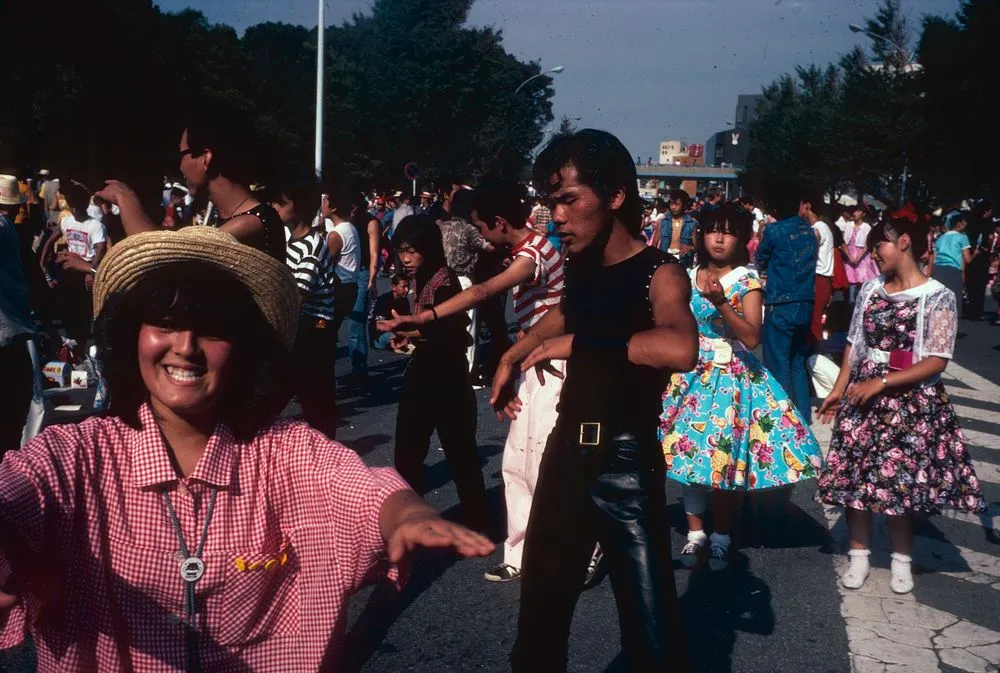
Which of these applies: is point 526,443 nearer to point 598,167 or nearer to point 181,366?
point 598,167

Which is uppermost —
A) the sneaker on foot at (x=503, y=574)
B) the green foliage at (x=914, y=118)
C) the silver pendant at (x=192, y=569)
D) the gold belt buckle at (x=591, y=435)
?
the green foliage at (x=914, y=118)

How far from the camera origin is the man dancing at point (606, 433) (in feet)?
9.99

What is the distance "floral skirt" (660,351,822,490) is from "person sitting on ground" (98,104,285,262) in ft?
7.62

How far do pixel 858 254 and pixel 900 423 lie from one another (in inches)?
473

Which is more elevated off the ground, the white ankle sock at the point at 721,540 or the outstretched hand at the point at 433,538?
the outstretched hand at the point at 433,538

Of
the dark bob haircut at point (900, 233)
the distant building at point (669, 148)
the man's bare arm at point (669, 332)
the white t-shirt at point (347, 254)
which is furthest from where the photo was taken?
the distant building at point (669, 148)

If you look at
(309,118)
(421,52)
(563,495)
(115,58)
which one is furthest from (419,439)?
(309,118)

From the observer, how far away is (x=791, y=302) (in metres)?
8.25

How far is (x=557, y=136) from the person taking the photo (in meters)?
3.42

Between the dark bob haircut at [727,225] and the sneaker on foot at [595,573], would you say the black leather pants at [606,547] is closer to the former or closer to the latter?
the sneaker on foot at [595,573]

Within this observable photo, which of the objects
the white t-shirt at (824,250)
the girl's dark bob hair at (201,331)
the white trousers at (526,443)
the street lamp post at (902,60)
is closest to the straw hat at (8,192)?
the white trousers at (526,443)

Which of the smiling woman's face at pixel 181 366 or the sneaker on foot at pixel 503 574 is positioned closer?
the smiling woman's face at pixel 181 366

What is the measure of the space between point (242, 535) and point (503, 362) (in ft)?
6.44

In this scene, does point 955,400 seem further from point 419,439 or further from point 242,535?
point 242,535
